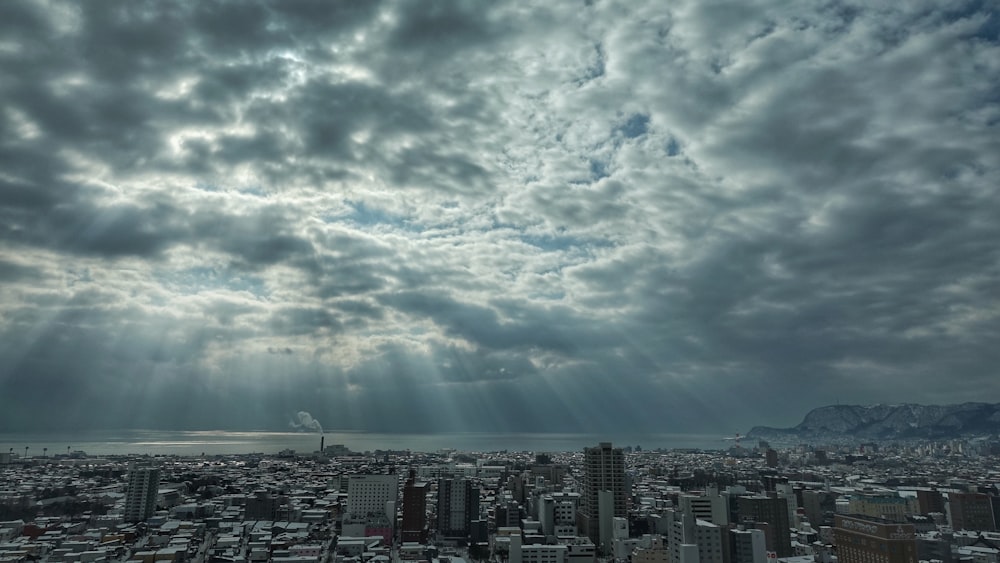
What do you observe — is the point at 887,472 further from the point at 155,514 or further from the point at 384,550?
the point at 155,514

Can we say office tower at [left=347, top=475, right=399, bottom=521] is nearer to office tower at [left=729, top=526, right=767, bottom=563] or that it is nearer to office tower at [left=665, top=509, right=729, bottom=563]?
office tower at [left=665, top=509, right=729, bottom=563]

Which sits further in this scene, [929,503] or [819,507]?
[819,507]

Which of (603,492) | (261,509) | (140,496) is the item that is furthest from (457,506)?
(140,496)

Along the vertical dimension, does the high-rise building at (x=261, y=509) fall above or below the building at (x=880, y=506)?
below

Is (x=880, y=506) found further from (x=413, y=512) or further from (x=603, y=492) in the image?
(x=413, y=512)

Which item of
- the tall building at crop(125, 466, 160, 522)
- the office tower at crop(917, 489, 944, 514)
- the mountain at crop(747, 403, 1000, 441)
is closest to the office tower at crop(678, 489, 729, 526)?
the office tower at crop(917, 489, 944, 514)

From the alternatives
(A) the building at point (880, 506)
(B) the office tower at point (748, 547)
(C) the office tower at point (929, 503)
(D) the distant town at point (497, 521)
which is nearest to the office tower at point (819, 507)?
(D) the distant town at point (497, 521)

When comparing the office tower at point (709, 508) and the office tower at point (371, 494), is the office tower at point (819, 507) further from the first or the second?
the office tower at point (371, 494)
